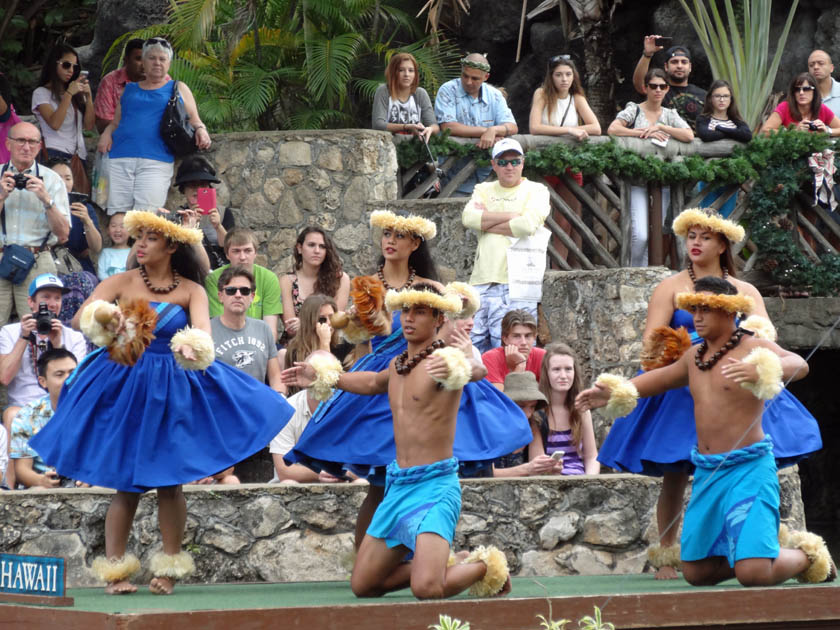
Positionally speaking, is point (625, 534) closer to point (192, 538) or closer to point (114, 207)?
point (192, 538)

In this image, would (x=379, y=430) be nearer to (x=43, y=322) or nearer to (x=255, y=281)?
(x=43, y=322)

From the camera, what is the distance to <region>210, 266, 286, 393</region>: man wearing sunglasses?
7875 mm

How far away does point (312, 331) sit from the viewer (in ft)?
25.3

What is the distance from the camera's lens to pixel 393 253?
6.26 m

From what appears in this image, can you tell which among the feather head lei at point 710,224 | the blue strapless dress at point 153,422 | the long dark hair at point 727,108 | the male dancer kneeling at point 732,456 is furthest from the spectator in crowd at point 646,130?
Result: the blue strapless dress at point 153,422

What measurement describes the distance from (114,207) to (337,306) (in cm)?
232

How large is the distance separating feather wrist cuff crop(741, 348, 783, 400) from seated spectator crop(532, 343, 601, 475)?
7.02 feet

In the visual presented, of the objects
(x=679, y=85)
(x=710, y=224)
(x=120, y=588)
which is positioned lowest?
(x=120, y=588)

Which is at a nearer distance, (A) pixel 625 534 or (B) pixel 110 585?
(B) pixel 110 585

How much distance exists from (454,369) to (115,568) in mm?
1603

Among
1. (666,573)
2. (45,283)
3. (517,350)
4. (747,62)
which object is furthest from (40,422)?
(747,62)

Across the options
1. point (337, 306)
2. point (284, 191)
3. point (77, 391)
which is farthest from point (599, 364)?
point (77, 391)

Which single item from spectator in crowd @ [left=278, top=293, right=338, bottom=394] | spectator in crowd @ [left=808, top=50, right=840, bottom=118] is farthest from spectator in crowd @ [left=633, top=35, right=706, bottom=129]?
spectator in crowd @ [left=278, top=293, right=338, bottom=394]

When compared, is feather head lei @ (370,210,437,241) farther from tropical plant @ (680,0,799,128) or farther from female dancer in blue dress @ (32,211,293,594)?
tropical plant @ (680,0,799,128)
